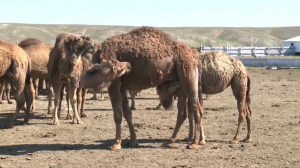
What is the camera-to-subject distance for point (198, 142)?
1073 centimetres

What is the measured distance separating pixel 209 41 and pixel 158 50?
112 metres

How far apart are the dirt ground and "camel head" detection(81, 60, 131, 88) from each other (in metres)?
1.30

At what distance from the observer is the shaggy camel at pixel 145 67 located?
10.1 meters

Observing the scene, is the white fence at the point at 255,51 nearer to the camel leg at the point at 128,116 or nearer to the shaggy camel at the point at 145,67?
the shaggy camel at the point at 145,67

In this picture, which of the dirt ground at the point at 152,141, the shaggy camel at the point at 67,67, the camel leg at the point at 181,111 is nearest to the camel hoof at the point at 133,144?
the dirt ground at the point at 152,141

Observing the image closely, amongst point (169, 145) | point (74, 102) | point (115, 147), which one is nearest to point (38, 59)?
point (74, 102)

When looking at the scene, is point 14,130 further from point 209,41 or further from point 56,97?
point 209,41

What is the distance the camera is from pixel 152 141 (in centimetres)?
1126

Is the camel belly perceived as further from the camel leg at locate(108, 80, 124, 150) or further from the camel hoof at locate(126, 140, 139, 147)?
the camel hoof at locate(126, 140, 139, 147)

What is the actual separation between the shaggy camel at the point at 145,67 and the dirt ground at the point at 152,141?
65 centimetres

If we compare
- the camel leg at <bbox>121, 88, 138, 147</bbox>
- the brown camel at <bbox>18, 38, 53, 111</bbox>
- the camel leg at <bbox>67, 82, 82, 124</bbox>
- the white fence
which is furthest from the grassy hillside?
the camel leg at <bbox>121, 88, 138, 147</bbox>

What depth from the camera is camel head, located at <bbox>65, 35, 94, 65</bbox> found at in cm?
1199

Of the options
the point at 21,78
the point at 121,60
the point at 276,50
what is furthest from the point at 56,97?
the point at 276,50

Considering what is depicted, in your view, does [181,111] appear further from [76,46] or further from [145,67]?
[76,46]
